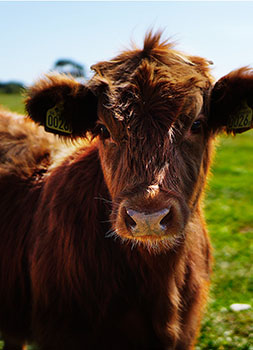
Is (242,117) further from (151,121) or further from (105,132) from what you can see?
(105,132)

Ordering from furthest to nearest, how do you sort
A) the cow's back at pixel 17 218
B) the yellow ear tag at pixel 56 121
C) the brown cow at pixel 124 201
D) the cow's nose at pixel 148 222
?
1. the cow's back at pixel 17 218
2. the yellow ear tag at pixel 56 121
3. the brown cow at pixel 124 201
4. the cow's nose at pixel 148 222

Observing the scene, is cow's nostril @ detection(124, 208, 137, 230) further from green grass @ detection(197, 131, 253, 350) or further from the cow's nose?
green grass @ detection(197, 131, 253, 350)

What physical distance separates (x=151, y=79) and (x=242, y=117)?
0.82 metres

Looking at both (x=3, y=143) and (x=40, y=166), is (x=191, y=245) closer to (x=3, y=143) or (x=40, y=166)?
(x=40, y=166)

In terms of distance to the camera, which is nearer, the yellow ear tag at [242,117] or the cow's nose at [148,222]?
the cow's nose at [148,222]

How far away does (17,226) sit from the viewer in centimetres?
376

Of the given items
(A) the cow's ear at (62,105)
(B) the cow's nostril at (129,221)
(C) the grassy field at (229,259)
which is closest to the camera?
(B) the cow's nostril at (129,221)

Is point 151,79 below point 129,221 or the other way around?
the other way around

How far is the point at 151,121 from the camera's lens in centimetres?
265

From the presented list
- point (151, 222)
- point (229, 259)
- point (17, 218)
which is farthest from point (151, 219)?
point (229, 259)

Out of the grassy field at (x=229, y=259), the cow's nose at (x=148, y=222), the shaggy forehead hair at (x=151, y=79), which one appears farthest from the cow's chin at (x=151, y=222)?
the grassy field at (x=229, y=259)

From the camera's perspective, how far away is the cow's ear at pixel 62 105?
303 centimetres

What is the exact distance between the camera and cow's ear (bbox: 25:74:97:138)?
3.03m

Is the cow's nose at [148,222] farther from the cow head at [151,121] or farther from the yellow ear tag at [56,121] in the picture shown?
the yellow ear tag at [56,121]
